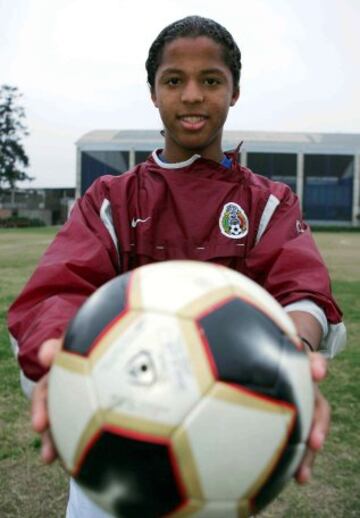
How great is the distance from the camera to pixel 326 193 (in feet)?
152

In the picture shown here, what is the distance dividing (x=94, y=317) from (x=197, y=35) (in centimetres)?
114

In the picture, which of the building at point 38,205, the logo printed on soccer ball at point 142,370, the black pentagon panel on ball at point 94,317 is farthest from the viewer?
the building at point 38,205

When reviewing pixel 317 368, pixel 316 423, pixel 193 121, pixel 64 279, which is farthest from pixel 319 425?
pixel 193 121

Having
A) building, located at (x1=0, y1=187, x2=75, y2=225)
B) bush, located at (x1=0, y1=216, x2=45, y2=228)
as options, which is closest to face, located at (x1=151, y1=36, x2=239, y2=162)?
bush, located at (x1=0, y1=216, x2=45, y2=228)

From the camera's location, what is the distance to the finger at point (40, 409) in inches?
50.6

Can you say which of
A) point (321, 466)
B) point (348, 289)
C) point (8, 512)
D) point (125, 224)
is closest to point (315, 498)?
point (321, 466)

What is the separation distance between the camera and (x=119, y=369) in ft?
3.78

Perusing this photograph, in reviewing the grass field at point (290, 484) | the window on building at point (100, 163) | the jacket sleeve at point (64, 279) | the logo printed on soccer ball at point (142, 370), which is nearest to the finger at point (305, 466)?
the logo printed on soccer ball at point (142, 370)

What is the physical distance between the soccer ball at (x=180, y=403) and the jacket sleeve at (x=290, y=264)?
488 millimetres

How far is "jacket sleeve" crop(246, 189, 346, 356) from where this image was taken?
1749mm

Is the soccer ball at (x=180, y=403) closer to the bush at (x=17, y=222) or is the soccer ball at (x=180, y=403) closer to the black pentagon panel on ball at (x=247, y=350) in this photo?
the black pentagon panel on ball at (x=247, y=350)

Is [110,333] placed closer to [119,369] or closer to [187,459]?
[119,369]

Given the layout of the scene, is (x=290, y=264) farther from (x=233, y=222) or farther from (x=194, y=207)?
(x=194, y=207)

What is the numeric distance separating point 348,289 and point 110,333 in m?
9.26
